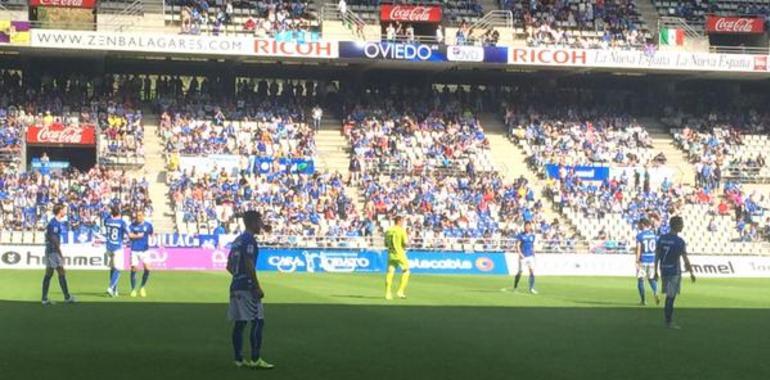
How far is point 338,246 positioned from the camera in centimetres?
4669

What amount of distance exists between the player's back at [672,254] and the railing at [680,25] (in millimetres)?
40442

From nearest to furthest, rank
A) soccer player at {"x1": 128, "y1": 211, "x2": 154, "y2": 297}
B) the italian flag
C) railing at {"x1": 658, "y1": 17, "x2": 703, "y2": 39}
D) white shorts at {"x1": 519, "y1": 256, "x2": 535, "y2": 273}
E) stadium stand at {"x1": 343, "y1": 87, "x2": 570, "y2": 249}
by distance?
1. soccer player at {"x1": 128, "y1": 211, "x2": 154, "y2": 297}
2. white shorts at {"x1": 519, "y1": 256, "x2": 535, "y2": 273}
3. stadium stand at {"x1": 343, "y1": 87, "x2": 570, "y2": 249}
4. the italian flag
5. railing at {"x1": 658, "y1": 17, "x2": 703, "y2": 39}

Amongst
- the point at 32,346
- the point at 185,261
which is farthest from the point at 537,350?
the point at 185,261

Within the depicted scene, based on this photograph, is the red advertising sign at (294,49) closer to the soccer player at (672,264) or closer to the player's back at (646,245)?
the player's back at (646,245)

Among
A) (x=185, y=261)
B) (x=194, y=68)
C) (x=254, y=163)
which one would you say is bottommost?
(x=185, y=261)

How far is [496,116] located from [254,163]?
13955 millimetres

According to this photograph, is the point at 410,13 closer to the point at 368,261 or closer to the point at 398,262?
the point at 368,261

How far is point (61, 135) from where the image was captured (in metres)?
52.1

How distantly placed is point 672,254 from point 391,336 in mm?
5313

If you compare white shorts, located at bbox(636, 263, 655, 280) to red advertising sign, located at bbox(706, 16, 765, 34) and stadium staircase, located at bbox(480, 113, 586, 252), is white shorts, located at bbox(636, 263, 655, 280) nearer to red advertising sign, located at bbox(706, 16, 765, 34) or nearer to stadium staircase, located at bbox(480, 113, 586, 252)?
stadium staircase, located at bbox(480, 113, 586, 252)

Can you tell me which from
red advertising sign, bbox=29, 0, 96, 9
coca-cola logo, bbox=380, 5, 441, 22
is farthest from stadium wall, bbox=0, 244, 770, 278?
coca-cola logo, bbox=380, 5, 441, 22

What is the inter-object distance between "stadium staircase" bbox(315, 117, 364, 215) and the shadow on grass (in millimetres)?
27787

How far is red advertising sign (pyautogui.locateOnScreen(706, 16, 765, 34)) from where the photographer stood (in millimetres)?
60781

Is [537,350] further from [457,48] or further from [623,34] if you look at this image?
[623,34]
